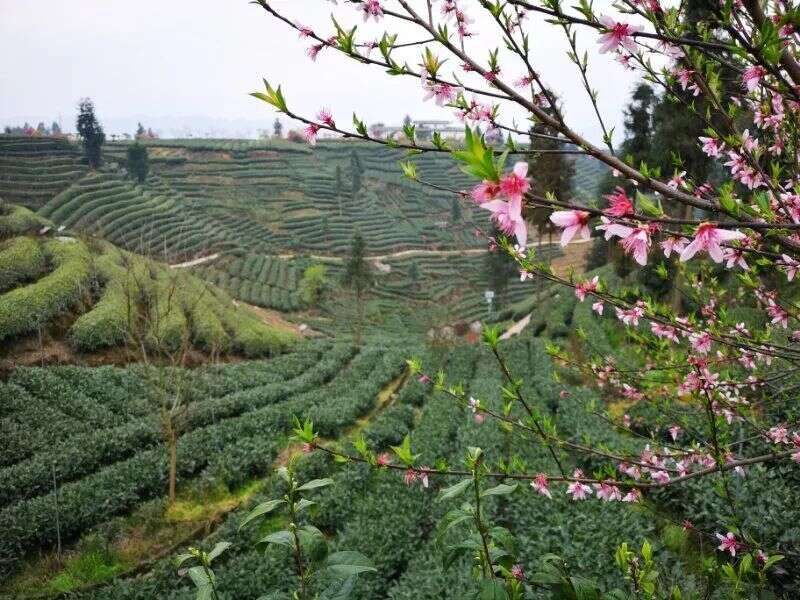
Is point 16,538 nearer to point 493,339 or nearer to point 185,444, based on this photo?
point 185,444

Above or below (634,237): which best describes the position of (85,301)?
below

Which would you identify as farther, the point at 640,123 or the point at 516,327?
the point at 516,327

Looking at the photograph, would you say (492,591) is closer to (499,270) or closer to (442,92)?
(442,92)

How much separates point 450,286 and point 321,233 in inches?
789

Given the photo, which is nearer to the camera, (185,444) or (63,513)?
(63,513)

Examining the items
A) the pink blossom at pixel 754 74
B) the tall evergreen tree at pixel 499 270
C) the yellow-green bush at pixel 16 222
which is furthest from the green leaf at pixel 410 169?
the tall evergreen tree at pixel 499 270

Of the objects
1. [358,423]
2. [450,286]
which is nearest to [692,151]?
[358,423]

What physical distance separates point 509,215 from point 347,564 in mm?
1427

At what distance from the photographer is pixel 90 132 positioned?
180 feet

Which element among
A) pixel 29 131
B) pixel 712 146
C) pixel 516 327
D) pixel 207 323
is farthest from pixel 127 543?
pixel 29 131

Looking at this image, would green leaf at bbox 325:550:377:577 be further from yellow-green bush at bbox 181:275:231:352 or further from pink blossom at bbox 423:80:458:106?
yellow-green bush at bbox 181:275:231:352

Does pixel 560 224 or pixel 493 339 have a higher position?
pixel 560 224

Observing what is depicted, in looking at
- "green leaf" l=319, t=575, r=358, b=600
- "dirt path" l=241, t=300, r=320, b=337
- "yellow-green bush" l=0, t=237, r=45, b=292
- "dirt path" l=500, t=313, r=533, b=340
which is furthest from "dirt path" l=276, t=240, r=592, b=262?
"green leaf" l=319, t=575, r=358, b=600

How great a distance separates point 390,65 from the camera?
186cm
